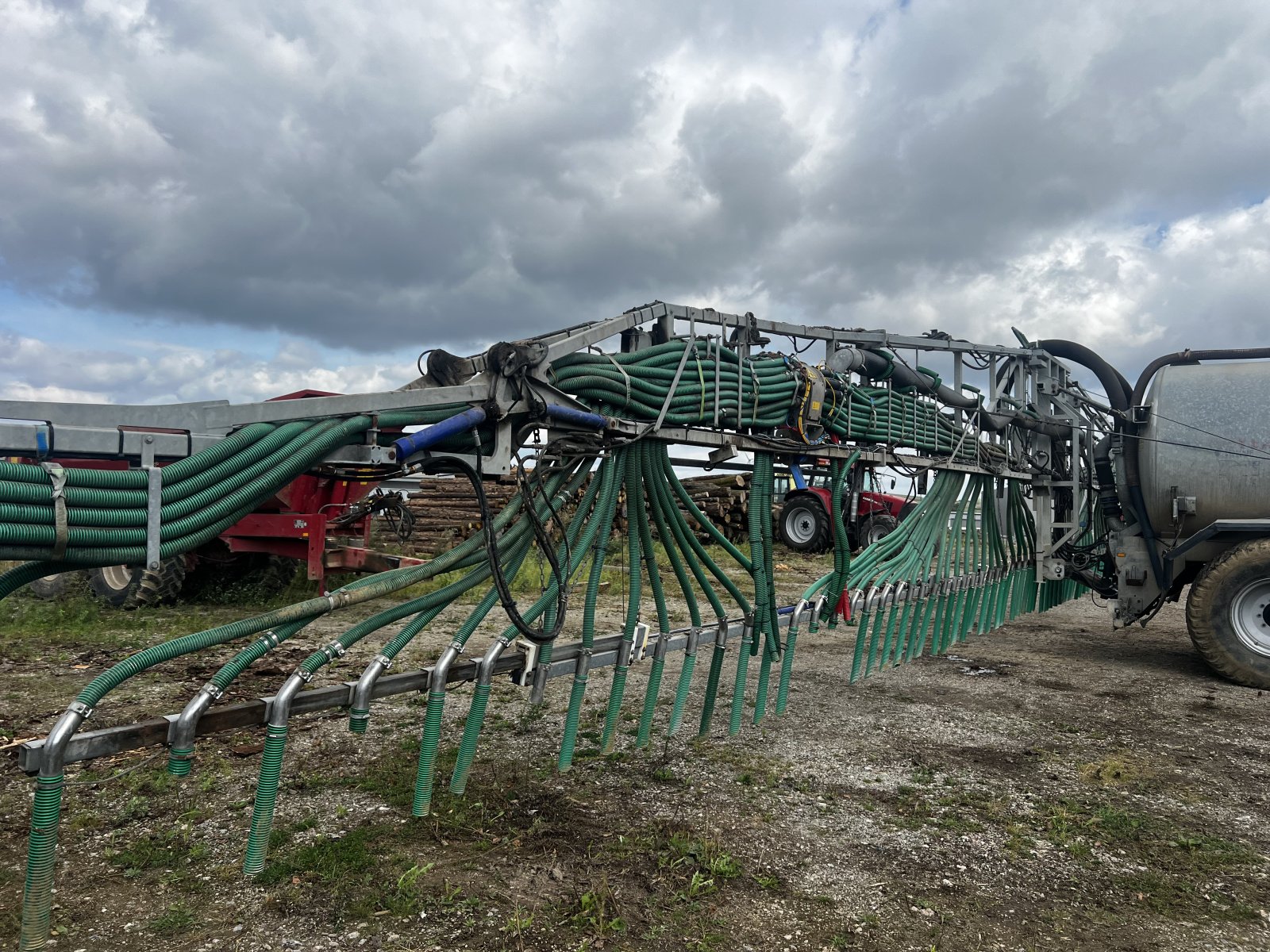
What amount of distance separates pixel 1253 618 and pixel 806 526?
10076 mm

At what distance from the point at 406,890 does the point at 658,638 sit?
171 centimetres

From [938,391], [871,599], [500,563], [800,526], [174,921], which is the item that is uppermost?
[938,391]

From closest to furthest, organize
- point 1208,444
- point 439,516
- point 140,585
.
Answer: point 1208,444 → point 140,585 → point 439,516

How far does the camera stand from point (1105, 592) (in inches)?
330

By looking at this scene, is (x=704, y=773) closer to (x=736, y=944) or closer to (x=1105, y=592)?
(x=736, y=944)

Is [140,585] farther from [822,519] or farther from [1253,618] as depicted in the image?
[822,519]

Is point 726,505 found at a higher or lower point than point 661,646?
higher

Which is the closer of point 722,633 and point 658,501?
point 658,501

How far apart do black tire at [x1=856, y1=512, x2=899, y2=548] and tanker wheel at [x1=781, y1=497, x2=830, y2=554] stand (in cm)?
91

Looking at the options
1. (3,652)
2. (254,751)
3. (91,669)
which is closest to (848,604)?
(254,751)

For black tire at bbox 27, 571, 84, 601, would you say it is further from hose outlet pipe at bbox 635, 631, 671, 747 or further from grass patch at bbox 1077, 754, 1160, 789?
grass patch at bbox 1077, 754, 1160, 789

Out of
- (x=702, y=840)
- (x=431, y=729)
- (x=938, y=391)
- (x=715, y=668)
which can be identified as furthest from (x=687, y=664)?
(x=938, y=391)

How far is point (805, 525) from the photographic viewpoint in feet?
56.0

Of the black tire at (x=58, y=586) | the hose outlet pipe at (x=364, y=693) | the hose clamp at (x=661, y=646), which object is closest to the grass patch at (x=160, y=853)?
the hose outlet pipe at (x=364, y=693)
